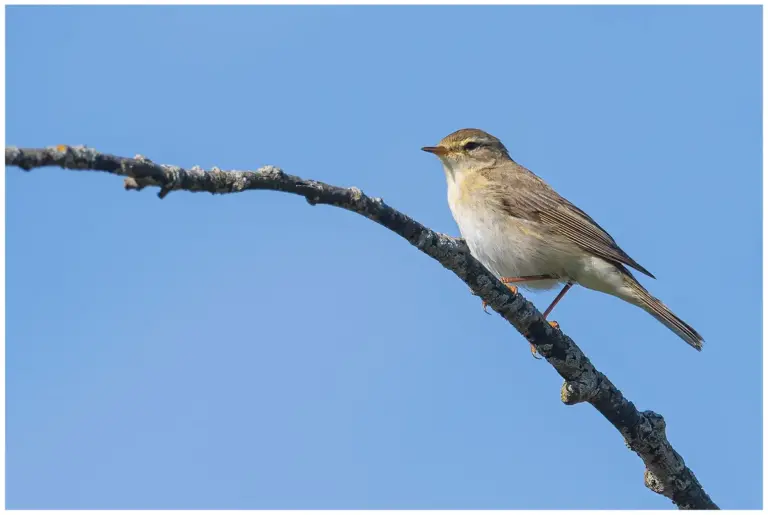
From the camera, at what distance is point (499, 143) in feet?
37.0

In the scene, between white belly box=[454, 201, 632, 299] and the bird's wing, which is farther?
the bird's wing

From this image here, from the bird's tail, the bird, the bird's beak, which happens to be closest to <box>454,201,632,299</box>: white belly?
the bird

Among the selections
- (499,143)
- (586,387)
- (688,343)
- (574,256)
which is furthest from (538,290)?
(586,387)

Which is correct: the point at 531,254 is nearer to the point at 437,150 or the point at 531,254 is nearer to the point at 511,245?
the point at 511,245

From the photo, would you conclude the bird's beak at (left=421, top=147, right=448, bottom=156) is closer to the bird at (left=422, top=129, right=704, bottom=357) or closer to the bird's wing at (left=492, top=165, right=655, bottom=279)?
the bird at (left=422, top=129, right=704, bottom=357)

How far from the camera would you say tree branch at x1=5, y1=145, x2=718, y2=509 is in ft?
13.2

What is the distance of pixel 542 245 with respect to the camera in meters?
9.21

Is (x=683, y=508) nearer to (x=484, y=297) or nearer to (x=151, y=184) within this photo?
(x=484, y=297)

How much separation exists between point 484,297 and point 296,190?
6.20ft

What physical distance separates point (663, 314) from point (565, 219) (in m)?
1.48

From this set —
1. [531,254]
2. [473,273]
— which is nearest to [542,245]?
[531,254]

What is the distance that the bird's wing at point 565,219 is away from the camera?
30.6ft

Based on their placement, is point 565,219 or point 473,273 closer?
point 473,273

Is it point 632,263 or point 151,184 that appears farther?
point 632,263
